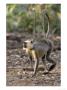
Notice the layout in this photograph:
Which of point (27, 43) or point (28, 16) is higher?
point (28, 16)

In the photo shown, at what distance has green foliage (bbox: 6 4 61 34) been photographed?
24.7ft

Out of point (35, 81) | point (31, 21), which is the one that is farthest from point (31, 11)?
point (35, 81)

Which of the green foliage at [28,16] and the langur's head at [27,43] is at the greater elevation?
the green foliage at [28,16]

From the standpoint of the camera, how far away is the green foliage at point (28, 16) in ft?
24.7

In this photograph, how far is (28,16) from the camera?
7539 millimetres

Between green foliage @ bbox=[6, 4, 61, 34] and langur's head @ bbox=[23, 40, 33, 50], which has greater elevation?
green foliage @ bbox=[6, 4, 61, 34]

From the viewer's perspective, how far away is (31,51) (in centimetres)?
755
